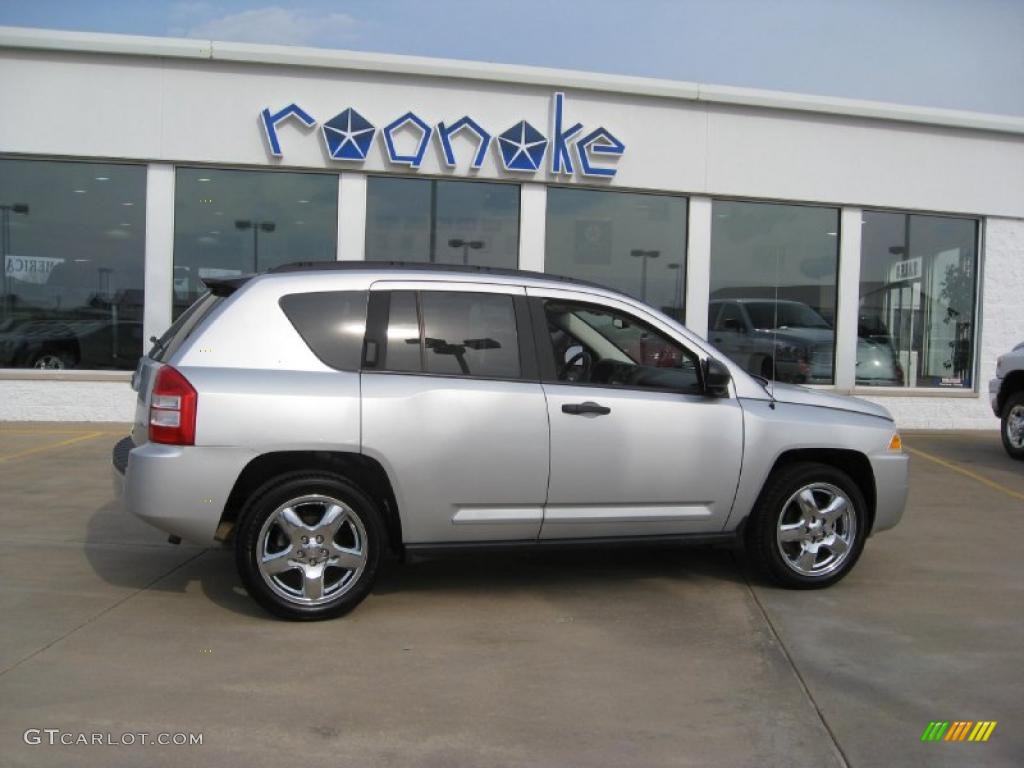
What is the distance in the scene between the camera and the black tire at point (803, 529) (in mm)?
5516

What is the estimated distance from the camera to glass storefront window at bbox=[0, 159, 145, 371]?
504 inches

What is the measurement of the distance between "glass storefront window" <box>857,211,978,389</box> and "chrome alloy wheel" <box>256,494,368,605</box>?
1131cm

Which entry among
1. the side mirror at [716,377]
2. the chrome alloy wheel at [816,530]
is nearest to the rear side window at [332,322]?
the side mirror at [716,377]

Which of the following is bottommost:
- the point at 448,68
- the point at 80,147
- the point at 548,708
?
the point at 548,708

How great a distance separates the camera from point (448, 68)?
42.0 feet

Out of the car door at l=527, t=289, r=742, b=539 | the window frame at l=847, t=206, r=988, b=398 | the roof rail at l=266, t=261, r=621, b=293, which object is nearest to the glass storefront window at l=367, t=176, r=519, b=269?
the window frame at l=847, t=206, r=988, b=398

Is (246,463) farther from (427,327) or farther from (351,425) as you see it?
(427,327)

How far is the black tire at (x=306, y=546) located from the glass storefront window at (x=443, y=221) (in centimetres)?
852

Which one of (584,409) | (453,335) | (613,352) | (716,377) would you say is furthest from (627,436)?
(453,335)

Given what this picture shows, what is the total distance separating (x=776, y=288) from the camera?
1411 cm

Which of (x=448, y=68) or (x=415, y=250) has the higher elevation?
(x=448, y=68)

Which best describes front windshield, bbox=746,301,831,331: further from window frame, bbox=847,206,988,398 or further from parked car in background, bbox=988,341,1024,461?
parked car in background, bbox=988,341,1024,461

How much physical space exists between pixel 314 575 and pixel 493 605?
3.38ft

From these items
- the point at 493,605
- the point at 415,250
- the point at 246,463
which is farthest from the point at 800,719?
the point at 415,250
